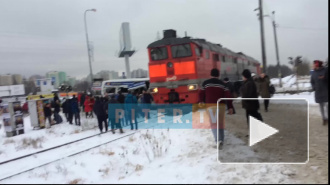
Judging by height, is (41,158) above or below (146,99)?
below

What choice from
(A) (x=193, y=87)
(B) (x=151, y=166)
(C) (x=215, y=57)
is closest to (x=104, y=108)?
(A) (x=193, y=87)

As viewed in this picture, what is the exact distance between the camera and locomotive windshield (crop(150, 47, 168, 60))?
15117mm

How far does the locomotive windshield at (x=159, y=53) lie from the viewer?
15117 mm

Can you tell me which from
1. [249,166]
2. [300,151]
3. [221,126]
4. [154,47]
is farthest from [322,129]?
[154,47]

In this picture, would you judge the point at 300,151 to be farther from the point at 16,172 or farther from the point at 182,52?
the point at 182,52

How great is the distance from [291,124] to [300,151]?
6.42ft

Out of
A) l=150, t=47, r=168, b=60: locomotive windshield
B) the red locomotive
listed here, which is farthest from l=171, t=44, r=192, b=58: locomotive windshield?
l=150, t=47, r=168, b=60: locomotive windshield

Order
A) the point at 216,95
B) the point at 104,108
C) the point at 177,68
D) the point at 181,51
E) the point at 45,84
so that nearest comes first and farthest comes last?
the point at 216,95 < the point at 104,108 < the point at 177,68 < the point at 181,51 < the point at 45,84

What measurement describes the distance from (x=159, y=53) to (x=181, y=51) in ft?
4.41

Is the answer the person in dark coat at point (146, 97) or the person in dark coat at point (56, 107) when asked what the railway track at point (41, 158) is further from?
the person in dark coat at point (56, 107)

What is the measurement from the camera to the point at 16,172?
747 cm

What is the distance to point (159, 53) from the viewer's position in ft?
50.2

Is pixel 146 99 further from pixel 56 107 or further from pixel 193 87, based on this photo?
pixel 56 107

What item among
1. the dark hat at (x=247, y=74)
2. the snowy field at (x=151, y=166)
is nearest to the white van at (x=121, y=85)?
the snowy field at (x=151, y=166)
